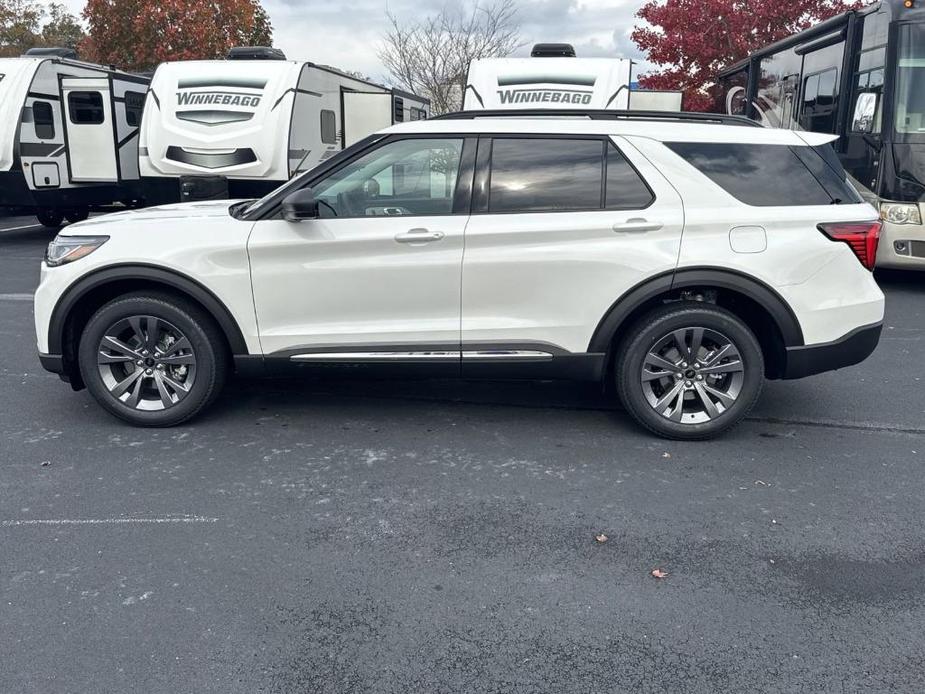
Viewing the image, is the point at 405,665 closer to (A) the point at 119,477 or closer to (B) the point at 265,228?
(A) the point at 119,477

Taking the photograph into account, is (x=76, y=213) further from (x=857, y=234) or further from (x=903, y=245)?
(x=857, y=234)

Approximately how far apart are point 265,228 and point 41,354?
1.54 meters

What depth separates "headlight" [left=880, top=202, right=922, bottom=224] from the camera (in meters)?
8.98

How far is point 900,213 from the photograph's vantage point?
9.03 meters

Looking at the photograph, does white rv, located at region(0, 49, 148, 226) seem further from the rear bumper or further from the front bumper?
the rear bumper

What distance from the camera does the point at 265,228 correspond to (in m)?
4.68

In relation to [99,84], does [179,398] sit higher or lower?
lower

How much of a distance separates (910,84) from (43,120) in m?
12.2

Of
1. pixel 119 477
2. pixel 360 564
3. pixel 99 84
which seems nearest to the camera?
pixel 360 564

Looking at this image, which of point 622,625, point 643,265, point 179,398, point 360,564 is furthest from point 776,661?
point 179,398

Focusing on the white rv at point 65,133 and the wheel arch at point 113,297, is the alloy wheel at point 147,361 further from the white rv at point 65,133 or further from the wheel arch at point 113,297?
the white rv at point 65,133

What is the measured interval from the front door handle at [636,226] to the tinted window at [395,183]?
0.93m

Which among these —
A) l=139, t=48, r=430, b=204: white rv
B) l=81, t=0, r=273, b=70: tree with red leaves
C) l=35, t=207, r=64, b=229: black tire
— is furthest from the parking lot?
l=81, t=0, r=273, b=70: tree with red leaves

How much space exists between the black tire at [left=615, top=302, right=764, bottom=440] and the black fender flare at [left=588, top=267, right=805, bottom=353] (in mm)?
156
